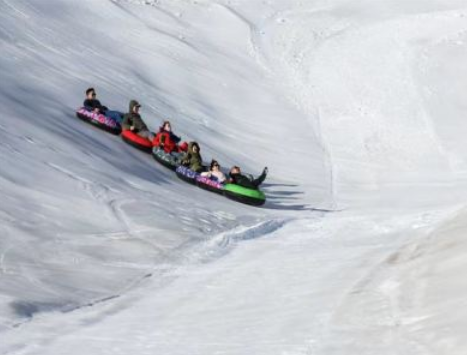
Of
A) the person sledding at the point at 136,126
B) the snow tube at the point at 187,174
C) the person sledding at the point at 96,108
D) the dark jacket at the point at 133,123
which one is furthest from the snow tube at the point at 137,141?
the snow tube at the point at 187,174

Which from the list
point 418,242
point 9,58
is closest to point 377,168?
point 9,58

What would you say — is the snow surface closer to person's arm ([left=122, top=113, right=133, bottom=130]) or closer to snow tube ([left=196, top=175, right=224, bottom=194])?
snow tube ([left=196, top=175, right=224, bottom=194])

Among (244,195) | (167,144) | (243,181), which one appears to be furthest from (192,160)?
(244,195)

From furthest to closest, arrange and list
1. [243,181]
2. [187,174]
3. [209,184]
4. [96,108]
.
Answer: [96,108] → [187,174] → [209,184] → [243,181]

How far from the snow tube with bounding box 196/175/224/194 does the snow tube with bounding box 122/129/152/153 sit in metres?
2.07

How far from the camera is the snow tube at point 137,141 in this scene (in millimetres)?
28969

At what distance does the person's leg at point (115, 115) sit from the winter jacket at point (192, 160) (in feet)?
8.78

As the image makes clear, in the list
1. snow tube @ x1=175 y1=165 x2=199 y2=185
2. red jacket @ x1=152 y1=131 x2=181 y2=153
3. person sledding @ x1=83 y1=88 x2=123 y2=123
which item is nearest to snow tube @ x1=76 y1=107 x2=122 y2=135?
person sledding @ x1=83 y1=88 x2=123 y2=123

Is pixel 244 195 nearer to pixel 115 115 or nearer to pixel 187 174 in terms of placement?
pixel 187 174

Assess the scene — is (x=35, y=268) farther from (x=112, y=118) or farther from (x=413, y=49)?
(x=413, y=49)

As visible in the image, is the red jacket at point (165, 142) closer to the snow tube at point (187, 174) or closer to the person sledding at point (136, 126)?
the person sledding at point (136, 126)

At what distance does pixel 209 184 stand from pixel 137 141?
103 inches

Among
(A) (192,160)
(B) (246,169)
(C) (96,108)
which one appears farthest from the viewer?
(B) (246,169)

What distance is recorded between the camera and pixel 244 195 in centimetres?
Result: 2681
